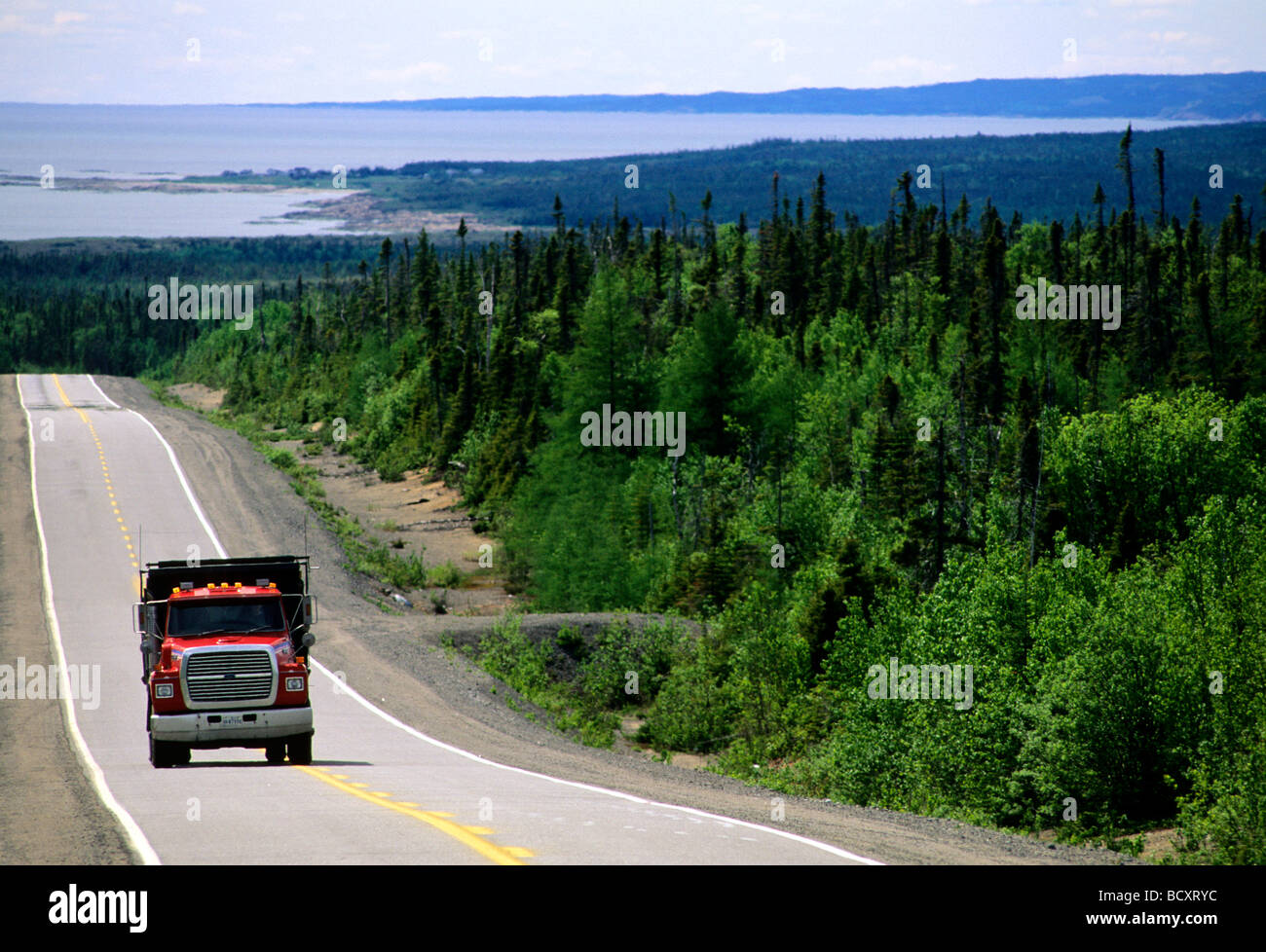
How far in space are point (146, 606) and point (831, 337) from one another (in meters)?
77.4

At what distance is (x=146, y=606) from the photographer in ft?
60.8

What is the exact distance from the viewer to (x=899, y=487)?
5578 centimetres

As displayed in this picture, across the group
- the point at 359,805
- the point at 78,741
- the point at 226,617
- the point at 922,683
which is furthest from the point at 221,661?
the point at 922,683

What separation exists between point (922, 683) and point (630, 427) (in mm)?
32117

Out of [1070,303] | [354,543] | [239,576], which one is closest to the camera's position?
[239,576]

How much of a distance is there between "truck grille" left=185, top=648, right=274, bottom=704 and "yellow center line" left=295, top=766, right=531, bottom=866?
181 cm

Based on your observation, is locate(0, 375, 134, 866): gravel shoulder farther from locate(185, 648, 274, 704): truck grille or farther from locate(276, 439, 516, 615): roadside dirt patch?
locate(276, 439, 516, 615): roadside dirt patch

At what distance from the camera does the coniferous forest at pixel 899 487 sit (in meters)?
28.3

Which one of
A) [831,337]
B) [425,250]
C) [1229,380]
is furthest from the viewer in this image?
[425,250]

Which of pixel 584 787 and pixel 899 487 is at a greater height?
pixel 584 787
